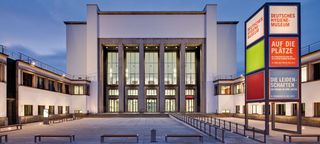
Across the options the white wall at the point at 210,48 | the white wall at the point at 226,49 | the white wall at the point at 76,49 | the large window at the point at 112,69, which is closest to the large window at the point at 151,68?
the large window at the point at 112,69

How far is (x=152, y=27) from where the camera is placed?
75.6 metres

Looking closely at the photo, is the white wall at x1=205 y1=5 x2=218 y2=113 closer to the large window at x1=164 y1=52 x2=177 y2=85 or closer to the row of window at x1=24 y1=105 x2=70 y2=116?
the large window at x1=164 y1=52 x2=177 y2=85

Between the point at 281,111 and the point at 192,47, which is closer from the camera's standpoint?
the point at 281,111

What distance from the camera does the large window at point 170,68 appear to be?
82.9m

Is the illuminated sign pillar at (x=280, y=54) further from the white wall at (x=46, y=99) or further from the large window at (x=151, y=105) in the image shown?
the large window at (x=151, y=105)

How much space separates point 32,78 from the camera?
47.3 meters

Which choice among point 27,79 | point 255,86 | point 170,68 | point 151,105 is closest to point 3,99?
point 27,79

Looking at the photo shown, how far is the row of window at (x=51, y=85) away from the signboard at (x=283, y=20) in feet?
106

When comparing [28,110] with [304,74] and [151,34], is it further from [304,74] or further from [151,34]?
[151,34]

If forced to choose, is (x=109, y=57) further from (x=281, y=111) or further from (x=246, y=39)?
(x=246, y=39)

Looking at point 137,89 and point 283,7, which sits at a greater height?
point 283,7

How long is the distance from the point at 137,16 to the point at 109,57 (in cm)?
1430

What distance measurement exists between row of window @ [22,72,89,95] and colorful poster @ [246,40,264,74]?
95.8 feet

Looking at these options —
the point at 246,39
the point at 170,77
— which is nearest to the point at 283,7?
the point at 246,39
